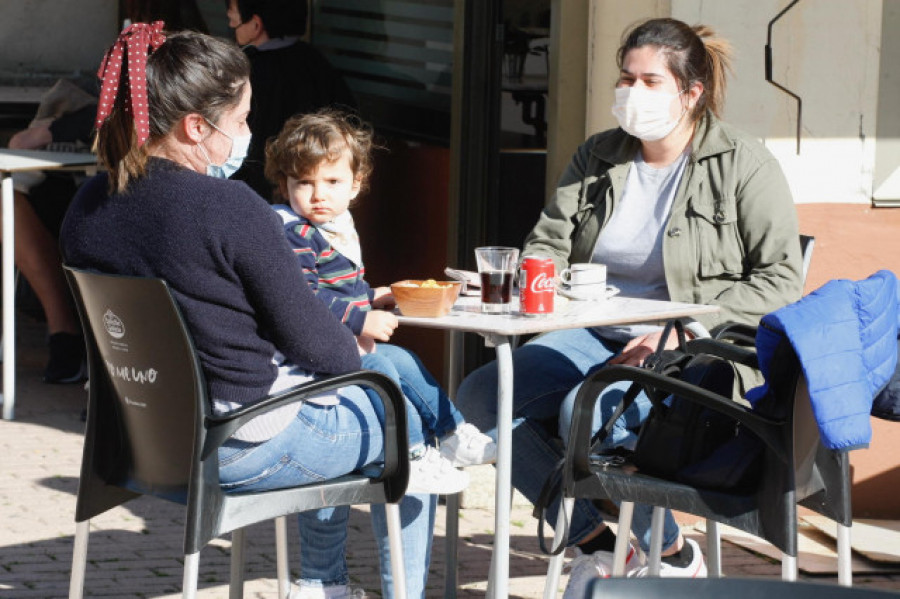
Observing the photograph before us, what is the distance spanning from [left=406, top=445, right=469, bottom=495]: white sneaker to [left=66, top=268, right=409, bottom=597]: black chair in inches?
7.1

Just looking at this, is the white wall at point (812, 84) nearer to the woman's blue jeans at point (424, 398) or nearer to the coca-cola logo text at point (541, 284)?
the coca-cola logo text at point (541, 284)

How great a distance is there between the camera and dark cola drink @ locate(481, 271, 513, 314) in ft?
11.7

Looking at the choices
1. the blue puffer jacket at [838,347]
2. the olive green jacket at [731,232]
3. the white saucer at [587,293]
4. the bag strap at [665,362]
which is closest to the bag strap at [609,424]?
the bag strap at [665,362]

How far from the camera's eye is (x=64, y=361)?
7293 millimetres

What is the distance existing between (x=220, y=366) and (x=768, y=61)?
2.66 meters

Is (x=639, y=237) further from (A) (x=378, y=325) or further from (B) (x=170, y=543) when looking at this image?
(B) (x=170, y=543)

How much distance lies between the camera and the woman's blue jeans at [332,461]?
3.07 metres

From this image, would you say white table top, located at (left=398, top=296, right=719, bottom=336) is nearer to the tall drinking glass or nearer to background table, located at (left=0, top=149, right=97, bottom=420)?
the tall drinking glass


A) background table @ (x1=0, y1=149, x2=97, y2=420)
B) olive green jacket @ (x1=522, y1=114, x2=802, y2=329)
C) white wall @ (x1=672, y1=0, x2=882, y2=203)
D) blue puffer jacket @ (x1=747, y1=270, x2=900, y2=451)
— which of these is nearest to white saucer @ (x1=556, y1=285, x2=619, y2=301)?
olive green jacket @ (x1=522, y1=114, x2=802, y2=329)

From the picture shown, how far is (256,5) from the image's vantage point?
5.95 m

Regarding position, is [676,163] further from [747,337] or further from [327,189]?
[327,189]

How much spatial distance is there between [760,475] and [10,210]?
4.12 meters

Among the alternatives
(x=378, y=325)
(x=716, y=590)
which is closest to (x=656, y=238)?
(x=378, y=325)

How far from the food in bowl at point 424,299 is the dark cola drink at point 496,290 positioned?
9cm
